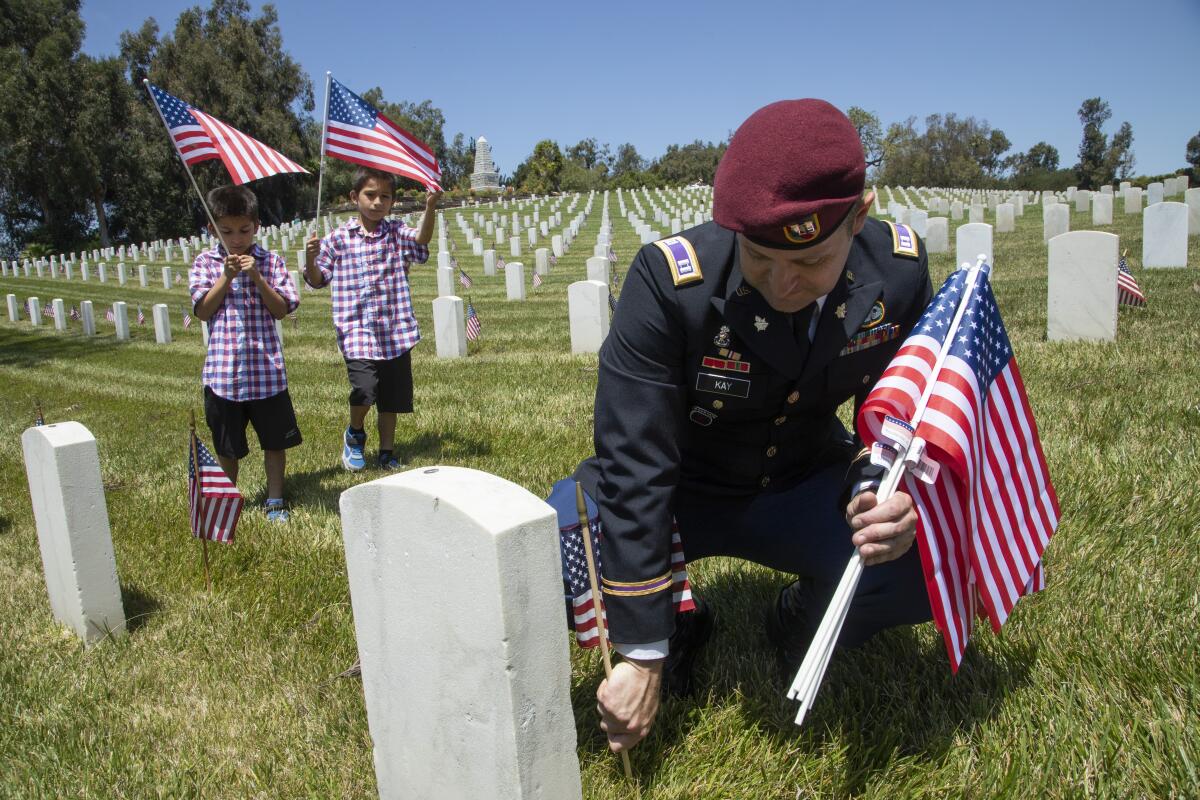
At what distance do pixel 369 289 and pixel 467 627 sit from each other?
4602 mm

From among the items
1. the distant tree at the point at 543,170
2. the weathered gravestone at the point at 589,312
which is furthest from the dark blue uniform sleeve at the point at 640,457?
the distant tree at the point at 543,170

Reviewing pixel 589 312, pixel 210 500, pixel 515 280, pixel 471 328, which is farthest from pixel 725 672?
pixel 515 280

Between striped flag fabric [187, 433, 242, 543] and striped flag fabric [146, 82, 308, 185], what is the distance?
1.84 metres

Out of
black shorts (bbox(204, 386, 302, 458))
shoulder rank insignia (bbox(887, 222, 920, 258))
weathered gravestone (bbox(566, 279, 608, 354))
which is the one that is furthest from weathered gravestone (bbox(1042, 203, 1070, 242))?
shoulder rank insignia (bbox(887, 222, 920, 258))

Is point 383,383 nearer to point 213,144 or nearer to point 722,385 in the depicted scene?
point 213,144

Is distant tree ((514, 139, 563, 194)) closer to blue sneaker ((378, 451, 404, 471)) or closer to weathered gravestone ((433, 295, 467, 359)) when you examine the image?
weathered gravestone ((433, 295, 467, 359))

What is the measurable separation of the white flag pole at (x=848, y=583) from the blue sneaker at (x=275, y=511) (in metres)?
3.58

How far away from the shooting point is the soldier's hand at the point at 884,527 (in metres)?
1.98

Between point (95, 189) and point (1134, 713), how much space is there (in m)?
59.1

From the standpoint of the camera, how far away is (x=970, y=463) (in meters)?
2.08

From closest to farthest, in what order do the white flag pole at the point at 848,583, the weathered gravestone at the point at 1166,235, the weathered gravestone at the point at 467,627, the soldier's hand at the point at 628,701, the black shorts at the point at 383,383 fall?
1. the weathered gravestone at the point at 467,627
2. the white flag pole at the point at 848,583
3. the soldier's hand at the point at 628,701
4. the black shorts at the point at 383,383
5. the weathered gravestone at the point at 1166,235

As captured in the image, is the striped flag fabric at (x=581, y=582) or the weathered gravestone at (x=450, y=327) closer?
the striped flag fabric at (x=581, y=582)

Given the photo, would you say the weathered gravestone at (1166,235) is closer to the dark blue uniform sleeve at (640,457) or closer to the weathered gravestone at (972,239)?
the weathered gravestone at (972,239)

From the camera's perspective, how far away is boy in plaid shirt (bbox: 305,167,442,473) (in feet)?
19.4
